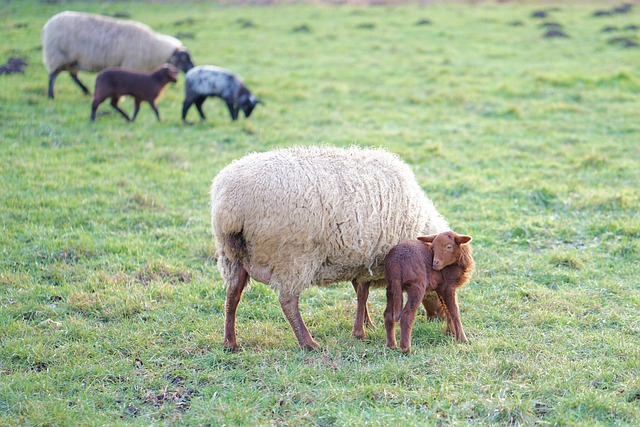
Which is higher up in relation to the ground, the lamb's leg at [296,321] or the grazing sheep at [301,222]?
the grazing sheep at [301,222]

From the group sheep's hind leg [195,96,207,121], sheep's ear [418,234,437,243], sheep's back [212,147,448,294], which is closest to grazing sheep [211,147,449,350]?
sheep's back [212,147,448,294]

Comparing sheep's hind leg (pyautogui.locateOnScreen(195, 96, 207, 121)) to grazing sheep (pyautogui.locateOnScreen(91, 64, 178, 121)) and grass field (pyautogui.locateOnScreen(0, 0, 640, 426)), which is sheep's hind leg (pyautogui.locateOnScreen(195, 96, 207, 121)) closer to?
grass field (pyautogui.locateOnScreen(0, 0, 640, 426))

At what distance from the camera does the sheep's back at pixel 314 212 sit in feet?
16.8

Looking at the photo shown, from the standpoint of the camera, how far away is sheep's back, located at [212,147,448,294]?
16.8ft

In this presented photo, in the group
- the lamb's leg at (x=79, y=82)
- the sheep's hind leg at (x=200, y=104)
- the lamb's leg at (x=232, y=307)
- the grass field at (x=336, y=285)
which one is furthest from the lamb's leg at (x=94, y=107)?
the lamb's leg at (x=232, y=307)

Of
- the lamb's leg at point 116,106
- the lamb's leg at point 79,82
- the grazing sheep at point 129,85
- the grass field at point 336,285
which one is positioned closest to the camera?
the grass field at point 336,285

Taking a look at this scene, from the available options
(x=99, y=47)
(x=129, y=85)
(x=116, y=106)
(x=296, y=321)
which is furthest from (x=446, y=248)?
(x=99, y=47)

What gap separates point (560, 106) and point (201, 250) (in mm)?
8953

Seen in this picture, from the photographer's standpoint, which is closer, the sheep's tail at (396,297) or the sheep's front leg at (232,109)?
the sheep's tail at (396,297)

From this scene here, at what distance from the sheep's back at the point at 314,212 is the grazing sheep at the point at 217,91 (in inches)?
284

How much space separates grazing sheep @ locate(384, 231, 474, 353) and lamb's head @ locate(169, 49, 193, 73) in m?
10.5

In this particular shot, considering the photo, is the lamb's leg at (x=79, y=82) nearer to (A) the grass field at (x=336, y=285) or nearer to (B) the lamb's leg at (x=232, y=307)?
(A) the grass field at (x=336, y=285)

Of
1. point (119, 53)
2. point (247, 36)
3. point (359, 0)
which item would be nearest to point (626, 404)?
point (119, 53)

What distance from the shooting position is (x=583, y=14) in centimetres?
2377
